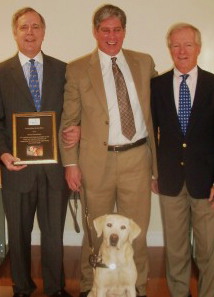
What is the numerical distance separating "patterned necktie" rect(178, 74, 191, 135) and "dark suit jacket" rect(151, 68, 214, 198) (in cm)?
3

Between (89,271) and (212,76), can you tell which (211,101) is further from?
(89,271)

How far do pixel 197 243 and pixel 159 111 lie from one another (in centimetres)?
93

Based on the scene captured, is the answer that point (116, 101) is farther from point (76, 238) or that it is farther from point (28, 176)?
point (76, 238)

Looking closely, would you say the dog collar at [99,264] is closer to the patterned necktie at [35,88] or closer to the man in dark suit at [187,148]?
the man in dark suit at [187,148]

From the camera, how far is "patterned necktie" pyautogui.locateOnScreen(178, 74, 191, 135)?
8.32 ft

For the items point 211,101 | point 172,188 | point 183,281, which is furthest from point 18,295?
point 211,101

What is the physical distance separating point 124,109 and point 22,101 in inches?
26.3

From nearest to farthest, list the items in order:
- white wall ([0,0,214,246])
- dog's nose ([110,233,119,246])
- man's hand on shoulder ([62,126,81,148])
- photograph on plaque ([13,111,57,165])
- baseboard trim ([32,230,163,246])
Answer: dog's nose ([110,233,119,246])
photograph on plaque ([13,111,57,165])
man's hand on shoulder ([62,126,81,148])
white wall ([0,0,214,246])
baseboard trim ([32,230,163,246])

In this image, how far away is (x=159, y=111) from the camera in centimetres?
265

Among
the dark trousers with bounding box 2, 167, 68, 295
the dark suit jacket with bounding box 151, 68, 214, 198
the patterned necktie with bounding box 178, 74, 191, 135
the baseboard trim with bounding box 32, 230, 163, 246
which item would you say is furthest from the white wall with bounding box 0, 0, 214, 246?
the baseboard trim with bounding box 32, 230, 163, 246

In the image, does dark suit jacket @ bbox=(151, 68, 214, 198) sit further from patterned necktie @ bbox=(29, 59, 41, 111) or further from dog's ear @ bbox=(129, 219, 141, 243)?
patterned necktie @ bbox=(29, 59, 41, 111)

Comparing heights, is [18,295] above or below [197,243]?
below

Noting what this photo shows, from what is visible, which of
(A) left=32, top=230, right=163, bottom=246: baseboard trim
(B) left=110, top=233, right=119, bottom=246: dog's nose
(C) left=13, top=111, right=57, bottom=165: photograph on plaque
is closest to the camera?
(B) left=110, top=233, right=119, bottom=246: dog's nose

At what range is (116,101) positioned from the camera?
2.69 m
